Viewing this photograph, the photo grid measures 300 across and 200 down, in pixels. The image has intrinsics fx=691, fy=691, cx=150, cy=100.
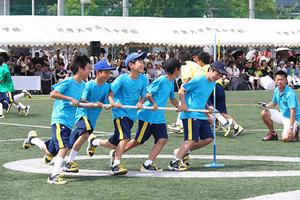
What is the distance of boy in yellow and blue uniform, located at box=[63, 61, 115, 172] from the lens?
939 cm

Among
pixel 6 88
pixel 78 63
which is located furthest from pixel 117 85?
pixel 6 88

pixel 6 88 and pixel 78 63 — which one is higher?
pixel 78 63

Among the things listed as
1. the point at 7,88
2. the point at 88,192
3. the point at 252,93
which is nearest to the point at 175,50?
the point at 252,93

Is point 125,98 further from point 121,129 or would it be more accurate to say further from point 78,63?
point 78,63

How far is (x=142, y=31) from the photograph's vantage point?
32.4m

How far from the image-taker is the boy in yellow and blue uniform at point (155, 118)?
31.7ft

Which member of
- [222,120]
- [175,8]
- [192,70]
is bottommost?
[222,120]

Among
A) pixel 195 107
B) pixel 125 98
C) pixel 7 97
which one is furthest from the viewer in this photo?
pixel 7 97

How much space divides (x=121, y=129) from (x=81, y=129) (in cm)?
55

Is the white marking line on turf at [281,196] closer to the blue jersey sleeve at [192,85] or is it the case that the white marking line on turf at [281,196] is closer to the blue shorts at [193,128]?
the blue shorts at [193,128]

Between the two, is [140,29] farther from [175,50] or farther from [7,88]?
[7,88]

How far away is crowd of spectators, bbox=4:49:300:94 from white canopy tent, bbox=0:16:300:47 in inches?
31.8

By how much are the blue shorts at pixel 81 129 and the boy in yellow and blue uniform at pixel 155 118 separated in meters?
0.74

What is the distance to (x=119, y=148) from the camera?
30.4 feet
